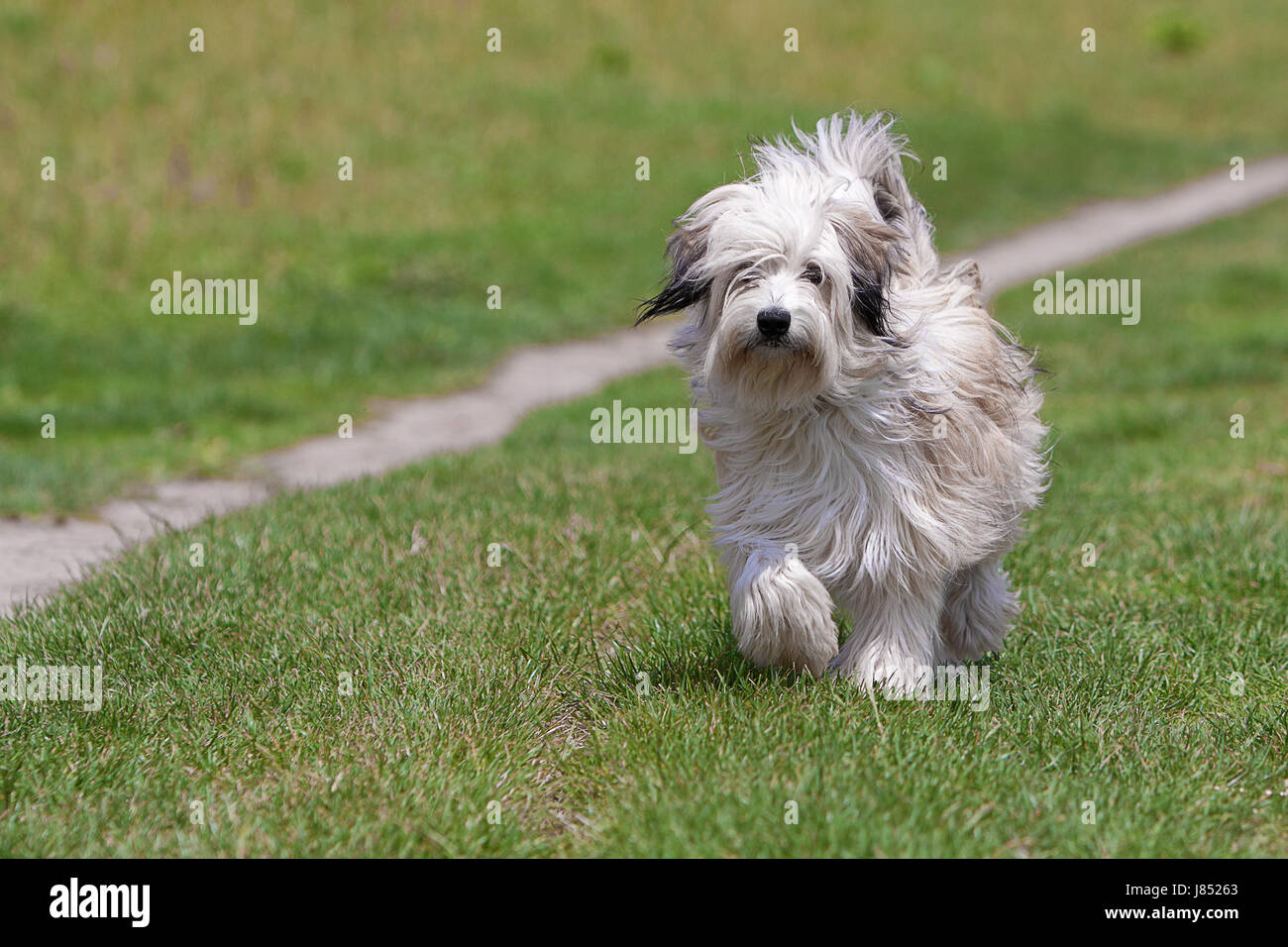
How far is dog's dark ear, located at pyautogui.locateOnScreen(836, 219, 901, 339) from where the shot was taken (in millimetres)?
4613

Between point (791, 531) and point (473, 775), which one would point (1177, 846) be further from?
point (473, 775)

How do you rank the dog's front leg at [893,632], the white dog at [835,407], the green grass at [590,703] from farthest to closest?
1. the dog's front leg at [893,632]
2. the white dog at [835,407]
3. the green grass at [590,703]

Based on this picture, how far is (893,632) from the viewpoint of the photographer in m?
4.86

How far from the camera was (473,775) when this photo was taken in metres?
4.21

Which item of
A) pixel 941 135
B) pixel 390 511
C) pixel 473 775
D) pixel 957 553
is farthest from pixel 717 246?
pixel 941 135

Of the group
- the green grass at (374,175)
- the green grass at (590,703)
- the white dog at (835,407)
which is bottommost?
the green grass at (590,703)

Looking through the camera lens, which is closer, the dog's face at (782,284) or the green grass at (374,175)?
the dog's face at (782,284)

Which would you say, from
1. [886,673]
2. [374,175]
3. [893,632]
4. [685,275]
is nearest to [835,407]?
[685,275]

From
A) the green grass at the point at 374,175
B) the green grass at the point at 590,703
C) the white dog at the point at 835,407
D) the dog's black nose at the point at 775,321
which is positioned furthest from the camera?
the green grass at the point at 374,175

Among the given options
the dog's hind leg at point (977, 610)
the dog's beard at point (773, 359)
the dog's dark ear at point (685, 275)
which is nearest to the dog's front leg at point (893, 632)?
the dog's hind leg at point (977, 610)

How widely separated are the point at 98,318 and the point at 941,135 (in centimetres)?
1336

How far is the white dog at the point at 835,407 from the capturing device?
179 inches

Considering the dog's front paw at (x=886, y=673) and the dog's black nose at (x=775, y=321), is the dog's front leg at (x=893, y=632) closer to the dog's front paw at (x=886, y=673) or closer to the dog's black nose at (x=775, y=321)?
the dog's front paw at (x=886, y=673)

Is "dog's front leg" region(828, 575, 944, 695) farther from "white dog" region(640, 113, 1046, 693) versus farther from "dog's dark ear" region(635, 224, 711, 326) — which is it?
"dog's dark ear" region(635, 224, 711, 326)
